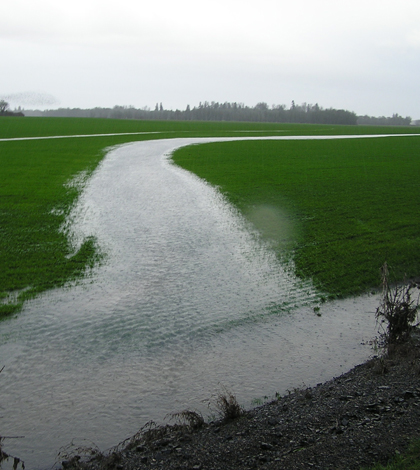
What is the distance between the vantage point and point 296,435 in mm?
6590

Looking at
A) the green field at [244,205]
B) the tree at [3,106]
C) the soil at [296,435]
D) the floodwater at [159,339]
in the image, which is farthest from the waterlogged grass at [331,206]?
the tree at [3,106]

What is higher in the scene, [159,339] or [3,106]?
[3,106]

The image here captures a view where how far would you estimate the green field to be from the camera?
14508 millimetres

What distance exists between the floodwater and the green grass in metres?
2.62

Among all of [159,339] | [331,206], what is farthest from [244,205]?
[159,339]

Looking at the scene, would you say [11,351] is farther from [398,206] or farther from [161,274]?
[398,206]

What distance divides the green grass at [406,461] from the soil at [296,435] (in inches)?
5.5

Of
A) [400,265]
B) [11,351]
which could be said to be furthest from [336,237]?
[11,351]

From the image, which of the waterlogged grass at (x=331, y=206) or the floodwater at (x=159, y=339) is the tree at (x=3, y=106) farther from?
the floodwater at (x=159, y=339)

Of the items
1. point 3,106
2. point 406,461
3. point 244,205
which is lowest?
point 406,461

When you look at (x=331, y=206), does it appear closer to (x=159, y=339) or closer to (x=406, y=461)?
(x=159, y=339)

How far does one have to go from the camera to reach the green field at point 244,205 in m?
14.5

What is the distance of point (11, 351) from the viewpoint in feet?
31.4

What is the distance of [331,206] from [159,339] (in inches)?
567
